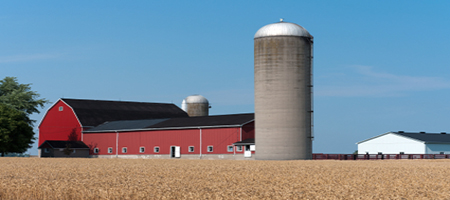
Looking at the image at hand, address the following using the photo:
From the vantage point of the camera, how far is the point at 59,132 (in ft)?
276

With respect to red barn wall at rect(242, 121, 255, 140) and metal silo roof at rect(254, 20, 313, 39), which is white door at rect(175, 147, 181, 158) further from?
metal silo roof at rect(254, 20, 313, 39)

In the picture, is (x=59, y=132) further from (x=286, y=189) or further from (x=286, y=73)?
(x=286, y=189)

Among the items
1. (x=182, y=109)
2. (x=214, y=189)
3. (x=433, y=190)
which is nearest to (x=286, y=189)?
(x=214, y=189)

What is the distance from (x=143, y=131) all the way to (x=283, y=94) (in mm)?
23933

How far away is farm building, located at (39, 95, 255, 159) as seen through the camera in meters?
65.1

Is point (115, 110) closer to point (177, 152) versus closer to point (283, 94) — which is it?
point (177, 152)

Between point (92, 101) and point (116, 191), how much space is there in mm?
72168

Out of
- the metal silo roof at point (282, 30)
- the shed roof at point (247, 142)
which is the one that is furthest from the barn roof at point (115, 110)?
the metal silo roof at point (282, 30)

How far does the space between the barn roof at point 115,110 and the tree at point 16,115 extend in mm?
6376

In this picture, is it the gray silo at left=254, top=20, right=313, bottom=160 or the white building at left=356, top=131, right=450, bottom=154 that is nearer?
the gray silo at left=254, top=20, right=313, bottom=160

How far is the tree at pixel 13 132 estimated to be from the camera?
75.0 m

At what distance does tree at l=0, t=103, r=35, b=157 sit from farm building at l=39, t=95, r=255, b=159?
226 cm

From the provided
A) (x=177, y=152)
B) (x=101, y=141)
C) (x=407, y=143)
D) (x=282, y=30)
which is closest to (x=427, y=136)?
(x=407, y=143)

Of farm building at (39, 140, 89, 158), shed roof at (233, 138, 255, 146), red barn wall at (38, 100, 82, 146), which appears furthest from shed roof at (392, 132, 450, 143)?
red barn wall at (38, 100, 82, 146)
